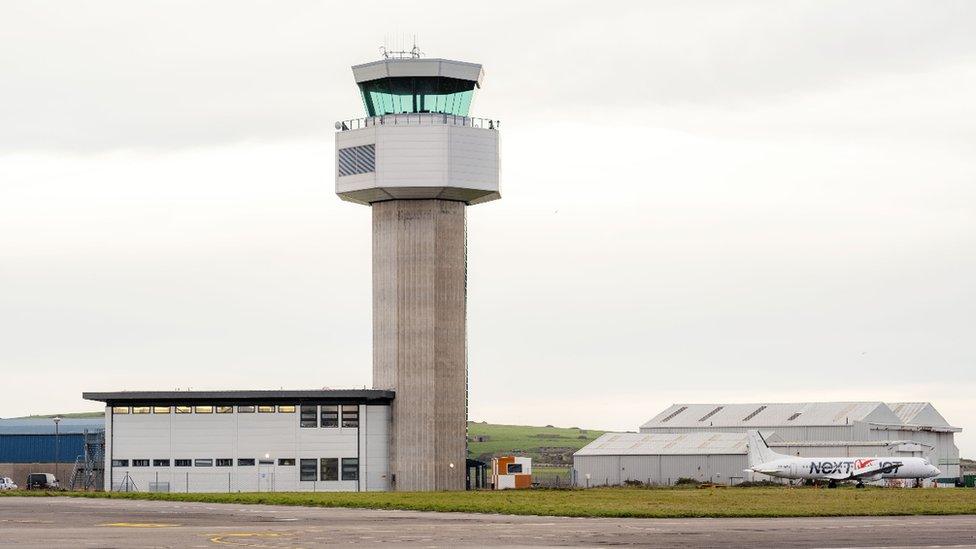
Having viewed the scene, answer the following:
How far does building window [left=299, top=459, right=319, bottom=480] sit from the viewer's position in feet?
380

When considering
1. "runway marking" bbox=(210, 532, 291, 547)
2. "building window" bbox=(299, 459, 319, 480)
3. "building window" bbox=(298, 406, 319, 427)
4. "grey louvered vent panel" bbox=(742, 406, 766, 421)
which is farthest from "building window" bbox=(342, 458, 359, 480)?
"runway marking" bbox=(210, 532, 291, 547)

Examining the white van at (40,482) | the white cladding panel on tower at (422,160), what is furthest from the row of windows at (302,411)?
the white van at (40,482)

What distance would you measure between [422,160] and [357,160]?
240 inches

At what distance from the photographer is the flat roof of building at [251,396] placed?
116 meters

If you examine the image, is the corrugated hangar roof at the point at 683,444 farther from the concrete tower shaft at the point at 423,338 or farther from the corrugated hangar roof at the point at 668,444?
the concrete tower shaft at the point at 423,338

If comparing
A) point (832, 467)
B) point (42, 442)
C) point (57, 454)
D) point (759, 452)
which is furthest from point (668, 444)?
point (42, 442)

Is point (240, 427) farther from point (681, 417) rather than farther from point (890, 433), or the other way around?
point (890, 433)

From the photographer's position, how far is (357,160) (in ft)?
390

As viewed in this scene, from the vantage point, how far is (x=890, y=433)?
158875mm

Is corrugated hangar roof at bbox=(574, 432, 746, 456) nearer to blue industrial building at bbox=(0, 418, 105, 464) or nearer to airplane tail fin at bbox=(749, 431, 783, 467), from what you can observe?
airplane tail fin at bbox=(749, 431, 783, 467)

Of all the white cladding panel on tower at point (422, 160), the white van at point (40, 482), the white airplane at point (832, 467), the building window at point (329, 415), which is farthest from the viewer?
the white van at point (40, 482)

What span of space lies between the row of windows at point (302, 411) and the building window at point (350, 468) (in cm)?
284

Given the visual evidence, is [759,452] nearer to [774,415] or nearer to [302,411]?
[774,415]

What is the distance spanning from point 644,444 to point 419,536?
98.1 meters
